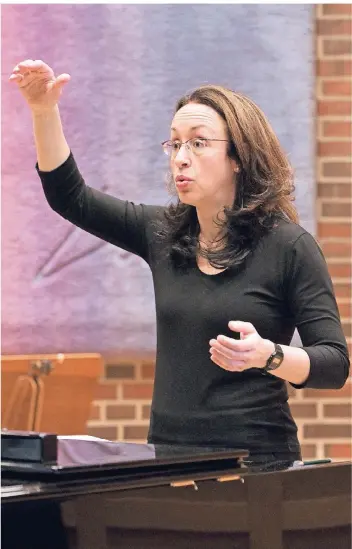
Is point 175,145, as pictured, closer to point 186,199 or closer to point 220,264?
point 186,199

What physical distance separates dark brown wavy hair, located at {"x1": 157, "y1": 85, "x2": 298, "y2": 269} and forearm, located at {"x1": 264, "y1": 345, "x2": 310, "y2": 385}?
0.28 m

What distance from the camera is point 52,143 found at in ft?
6.23

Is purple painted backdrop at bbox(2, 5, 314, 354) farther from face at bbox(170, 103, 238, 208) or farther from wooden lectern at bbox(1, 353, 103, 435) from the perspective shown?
face at bbox(170, 103, 238, 208)

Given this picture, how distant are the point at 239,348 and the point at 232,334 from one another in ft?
1.22

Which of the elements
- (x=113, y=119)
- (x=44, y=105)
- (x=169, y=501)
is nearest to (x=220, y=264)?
(x=44, y=105)

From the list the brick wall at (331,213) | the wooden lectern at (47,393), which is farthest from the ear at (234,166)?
the brick wall at (331,213)

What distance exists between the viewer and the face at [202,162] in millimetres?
1823

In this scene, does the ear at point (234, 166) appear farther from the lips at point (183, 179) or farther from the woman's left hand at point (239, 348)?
the woman's left hand at point (239, 348)

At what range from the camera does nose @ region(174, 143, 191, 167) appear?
1.82 meters

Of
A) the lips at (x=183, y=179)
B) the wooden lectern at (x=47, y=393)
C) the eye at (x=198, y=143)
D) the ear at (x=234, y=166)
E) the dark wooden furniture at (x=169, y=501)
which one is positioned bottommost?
the dark wooden furniture at (x=169, y=501)

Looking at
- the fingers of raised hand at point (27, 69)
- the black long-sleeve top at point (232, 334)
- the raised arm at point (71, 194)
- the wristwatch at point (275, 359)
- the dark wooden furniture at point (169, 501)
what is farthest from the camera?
the raised arm at point (71, 194)

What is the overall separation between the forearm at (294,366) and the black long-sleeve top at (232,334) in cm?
2

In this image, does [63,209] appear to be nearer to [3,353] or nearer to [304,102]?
[3,353]

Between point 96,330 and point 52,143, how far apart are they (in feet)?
4.43
